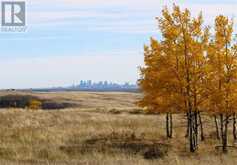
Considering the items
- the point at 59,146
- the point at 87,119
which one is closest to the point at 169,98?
the point at 59,146

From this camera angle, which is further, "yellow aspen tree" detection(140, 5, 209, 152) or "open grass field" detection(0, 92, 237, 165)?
"yellow aspen tree" detection(140, 5, 209, 152)

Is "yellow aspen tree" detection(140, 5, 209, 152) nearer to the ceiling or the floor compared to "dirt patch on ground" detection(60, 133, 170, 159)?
nearer to the ceiling

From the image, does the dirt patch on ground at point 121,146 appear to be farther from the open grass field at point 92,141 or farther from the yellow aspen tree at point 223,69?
the yellow aspen tree at point 223,69

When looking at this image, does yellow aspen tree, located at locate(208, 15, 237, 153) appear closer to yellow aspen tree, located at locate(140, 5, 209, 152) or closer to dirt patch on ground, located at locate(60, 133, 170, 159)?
yellow aspen tree, located at locate(140, 5, 209, 152)

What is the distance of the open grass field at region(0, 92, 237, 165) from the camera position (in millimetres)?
24416

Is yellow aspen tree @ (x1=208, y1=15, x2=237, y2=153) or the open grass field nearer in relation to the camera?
the open grass field

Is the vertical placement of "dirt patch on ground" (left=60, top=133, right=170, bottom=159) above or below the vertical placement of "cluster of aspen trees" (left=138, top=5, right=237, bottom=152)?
below

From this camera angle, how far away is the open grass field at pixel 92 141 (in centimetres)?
2442

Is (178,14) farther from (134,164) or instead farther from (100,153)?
(134,164)

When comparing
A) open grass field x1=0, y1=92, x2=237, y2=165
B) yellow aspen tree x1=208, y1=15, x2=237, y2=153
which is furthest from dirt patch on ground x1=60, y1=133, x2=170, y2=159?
yellow aspen tree x1=208, y1=15, x2=237, y2=153

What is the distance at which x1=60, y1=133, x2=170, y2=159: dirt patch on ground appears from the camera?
27969mm

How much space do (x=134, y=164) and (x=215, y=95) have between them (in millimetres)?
13098

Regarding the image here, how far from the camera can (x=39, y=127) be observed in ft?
124

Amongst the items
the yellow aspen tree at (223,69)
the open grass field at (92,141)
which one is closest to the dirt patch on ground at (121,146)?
the open grass field at (92,141)
